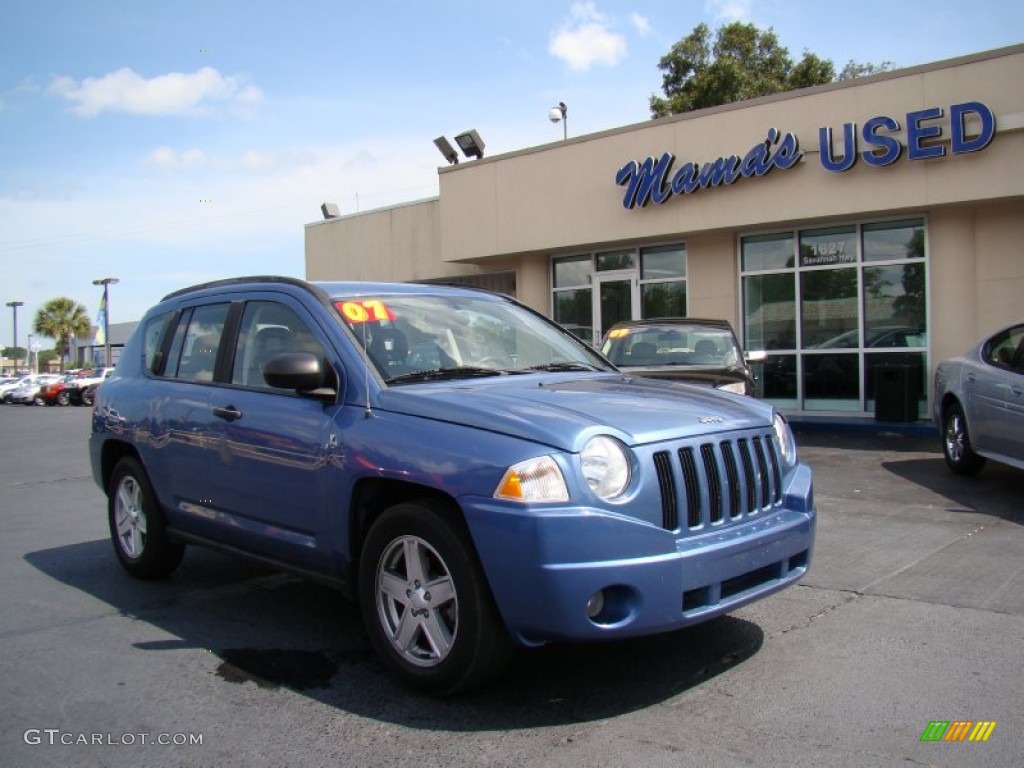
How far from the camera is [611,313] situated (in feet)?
57.0

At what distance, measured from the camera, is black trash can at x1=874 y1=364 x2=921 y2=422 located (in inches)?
Result: 512

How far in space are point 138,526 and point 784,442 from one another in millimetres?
3950

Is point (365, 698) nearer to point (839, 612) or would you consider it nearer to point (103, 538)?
point (839, 612)

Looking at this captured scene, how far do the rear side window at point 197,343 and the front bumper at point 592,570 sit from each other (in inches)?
94.2

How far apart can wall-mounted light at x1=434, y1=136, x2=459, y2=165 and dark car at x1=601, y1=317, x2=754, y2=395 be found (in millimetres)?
9430

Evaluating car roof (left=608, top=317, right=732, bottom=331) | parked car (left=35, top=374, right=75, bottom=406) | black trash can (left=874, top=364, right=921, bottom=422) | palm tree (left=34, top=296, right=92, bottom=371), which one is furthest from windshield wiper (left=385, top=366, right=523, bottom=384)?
palm tree (left=34, top=296, right=92, bottom=371)

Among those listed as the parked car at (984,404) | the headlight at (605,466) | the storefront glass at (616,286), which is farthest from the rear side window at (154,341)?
the storefront glass at (616,286)

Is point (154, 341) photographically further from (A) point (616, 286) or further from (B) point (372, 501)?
(A) point (616, 286)

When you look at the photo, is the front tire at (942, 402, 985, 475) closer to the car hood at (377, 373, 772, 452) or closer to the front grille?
the car hood at (377, 373, 772, 452)

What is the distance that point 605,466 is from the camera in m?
3.41

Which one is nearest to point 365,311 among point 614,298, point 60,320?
point 614,298

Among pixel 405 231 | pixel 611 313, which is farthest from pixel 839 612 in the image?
pixel 405 231

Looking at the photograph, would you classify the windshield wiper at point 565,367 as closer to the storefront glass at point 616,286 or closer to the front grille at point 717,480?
the front grille at point 717,480

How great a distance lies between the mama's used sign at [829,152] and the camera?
1221cm
